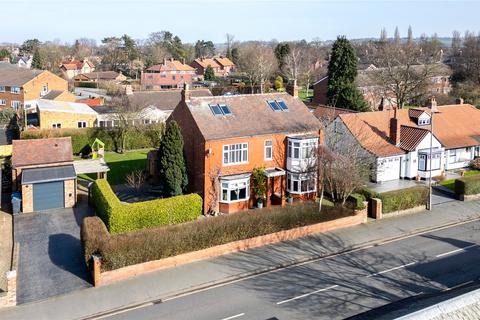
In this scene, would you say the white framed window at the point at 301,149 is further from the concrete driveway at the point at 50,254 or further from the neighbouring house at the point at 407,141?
the concrete driveway at the point at 50,254

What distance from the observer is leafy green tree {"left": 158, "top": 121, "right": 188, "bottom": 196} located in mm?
30453

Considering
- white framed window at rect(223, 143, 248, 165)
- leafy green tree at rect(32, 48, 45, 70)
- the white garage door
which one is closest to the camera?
white framed window at rect(223, 143, 248, 165)

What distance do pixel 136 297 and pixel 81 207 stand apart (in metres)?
13.1

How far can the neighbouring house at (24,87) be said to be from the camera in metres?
68.1

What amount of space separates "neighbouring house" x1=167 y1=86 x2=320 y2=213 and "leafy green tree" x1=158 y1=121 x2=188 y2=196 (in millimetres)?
987

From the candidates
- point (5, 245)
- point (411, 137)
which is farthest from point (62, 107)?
point (411, 137)

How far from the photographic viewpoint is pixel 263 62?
9175 centimetres

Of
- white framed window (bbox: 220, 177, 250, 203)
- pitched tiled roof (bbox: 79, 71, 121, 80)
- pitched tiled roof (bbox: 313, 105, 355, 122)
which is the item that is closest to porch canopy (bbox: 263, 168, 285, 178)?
white framed window (bbox: 220, 177, 250, 203)

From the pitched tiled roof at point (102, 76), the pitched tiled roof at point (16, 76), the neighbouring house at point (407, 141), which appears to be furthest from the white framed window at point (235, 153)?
the pitched tiled roof at point (102, 76)

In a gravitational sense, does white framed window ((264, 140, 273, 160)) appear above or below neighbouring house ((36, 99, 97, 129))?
below

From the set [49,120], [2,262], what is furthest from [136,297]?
[49,120]

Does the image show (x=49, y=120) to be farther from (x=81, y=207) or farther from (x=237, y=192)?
(x=237, y=192)

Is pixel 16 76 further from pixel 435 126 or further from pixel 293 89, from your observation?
pixel 435 126

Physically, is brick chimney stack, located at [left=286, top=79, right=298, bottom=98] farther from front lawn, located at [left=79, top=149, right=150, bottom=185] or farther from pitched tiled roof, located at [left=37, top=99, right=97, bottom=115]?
pitched tiled roof, located at [left=37, top=99, right=97, bottom=115]
